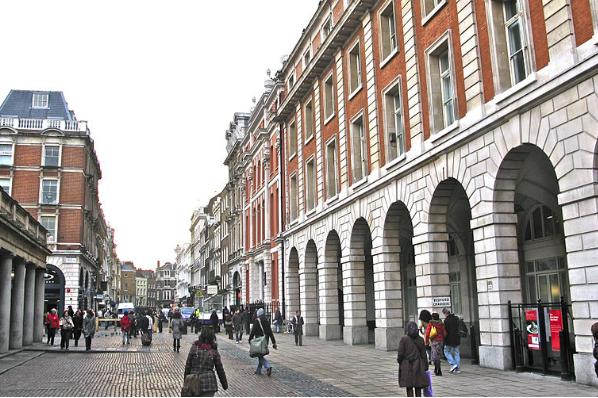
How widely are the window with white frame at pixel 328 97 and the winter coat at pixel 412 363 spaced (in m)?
21.3

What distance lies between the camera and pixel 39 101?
55.6m

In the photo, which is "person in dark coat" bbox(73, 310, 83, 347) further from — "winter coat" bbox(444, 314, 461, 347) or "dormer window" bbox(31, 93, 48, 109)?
"dormer window" bbox(31, 93, 48, 109)

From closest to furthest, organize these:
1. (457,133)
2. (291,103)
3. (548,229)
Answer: (457,133), (548,229), (291,103)

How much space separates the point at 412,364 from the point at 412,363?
0.02 meters

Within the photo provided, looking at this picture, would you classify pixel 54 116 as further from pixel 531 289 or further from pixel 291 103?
pixel 531 289

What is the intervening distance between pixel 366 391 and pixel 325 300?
652 inches

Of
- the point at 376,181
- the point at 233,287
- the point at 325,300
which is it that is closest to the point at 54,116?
the point at 233,287

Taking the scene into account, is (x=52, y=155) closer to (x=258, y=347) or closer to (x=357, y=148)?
(x=357, y=148)

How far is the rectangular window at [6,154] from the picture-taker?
4928cm

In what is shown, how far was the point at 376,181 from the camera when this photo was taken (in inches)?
899

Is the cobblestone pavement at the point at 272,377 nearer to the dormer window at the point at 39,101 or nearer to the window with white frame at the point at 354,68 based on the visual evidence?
the window with white frame at the point at 354,68

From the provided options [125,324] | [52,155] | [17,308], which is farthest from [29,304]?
[52,155]

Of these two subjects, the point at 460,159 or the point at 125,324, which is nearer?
the point at 460,159

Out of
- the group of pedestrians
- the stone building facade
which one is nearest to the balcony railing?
the group of pedestrians
